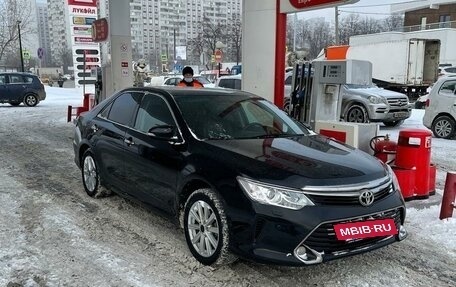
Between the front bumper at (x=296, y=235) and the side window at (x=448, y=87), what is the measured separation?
30.8 ft

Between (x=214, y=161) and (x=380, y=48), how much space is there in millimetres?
26949

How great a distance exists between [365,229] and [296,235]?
593 mm

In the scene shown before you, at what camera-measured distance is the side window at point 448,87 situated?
11.6m

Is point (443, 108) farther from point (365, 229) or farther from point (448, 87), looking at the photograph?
point (365, 229)

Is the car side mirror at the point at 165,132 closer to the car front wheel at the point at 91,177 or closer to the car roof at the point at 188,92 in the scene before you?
the car roof at the point at 188,92

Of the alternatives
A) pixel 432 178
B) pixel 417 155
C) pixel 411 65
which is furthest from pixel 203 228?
pixel 411 65

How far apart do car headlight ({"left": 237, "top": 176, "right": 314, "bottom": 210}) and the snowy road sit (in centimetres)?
72

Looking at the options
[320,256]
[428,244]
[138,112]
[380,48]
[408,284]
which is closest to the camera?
[320,256]

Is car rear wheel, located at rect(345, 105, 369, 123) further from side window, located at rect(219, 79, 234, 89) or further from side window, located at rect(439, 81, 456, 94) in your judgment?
side window, located at rect(219, 79, 234, 89)

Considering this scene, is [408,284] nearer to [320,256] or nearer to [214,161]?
[320,256]

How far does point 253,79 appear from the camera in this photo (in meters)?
8.48

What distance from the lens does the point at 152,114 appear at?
501 cm

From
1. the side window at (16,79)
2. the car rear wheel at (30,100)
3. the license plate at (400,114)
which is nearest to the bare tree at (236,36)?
the car rear wheel at (30,100)

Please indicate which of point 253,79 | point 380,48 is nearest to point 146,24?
point 380,48
